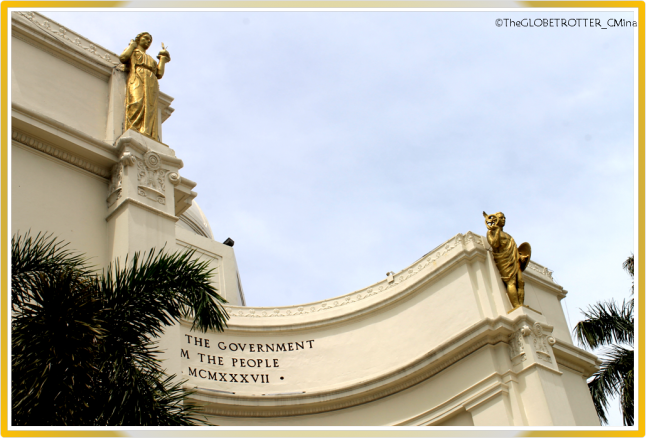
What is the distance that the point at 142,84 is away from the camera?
1438 cm

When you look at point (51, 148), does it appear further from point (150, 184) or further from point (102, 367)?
point (102, 367)

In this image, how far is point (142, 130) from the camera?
547 inches

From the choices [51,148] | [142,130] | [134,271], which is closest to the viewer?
[134,271]

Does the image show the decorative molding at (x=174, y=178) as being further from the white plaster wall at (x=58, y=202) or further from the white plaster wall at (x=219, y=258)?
the white plaster wall at (x=219, y=258)

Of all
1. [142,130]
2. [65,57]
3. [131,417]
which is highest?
A: [65,57]

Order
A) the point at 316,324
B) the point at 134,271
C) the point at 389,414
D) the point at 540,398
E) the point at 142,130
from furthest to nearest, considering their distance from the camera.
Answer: the point at 316,324
the point at 389,414
the point at 540,398
the point at 142,130
the point at 134,271

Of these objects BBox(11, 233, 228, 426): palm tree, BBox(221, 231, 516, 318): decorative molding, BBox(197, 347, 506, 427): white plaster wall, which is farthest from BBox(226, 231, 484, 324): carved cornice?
BBox(11, 233, 228, 426): palm tree

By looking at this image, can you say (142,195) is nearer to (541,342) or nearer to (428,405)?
(428,405)

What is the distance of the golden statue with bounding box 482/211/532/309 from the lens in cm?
2027

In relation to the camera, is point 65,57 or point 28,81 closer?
point 28,81

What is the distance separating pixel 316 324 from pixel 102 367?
16.1m

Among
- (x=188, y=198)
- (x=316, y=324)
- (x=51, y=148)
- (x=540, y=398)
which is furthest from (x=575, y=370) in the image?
(x=51, y=148)

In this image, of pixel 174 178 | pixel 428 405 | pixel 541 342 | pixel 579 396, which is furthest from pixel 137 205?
pixel 579 396

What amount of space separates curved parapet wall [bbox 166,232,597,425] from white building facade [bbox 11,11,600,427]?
0.14 ft
